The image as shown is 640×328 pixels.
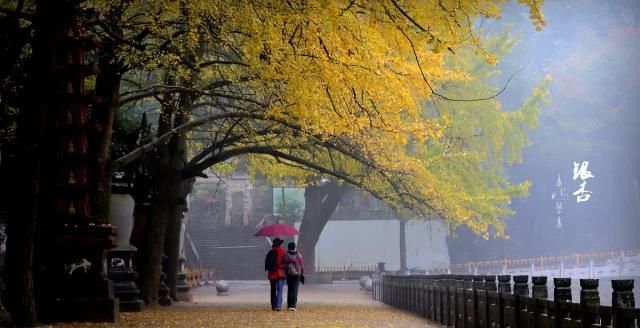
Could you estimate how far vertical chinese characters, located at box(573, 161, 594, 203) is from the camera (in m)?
56.6

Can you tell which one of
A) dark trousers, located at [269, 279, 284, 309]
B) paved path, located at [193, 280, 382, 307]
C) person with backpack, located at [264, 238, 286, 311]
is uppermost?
person with backpack, located at [264, 238, 286, 311]

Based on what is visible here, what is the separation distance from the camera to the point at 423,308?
2166 centimetres

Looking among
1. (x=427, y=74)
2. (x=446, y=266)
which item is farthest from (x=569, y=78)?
(x=427, y=74)

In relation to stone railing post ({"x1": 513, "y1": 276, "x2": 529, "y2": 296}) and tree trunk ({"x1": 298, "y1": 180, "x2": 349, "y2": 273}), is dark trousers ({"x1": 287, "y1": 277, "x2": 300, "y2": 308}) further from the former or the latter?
tree trunk ({"x1": 298, "y1": 180, "x2": 349, "y2": 273})

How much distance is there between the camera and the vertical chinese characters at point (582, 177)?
56.6 meters

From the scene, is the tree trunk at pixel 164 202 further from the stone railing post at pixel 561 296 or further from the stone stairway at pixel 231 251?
the stone stairway at pixel 231 251

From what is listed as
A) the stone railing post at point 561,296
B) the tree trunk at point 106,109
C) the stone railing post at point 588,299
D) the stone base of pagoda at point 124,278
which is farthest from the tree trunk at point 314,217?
the stone railing post at point 588,299

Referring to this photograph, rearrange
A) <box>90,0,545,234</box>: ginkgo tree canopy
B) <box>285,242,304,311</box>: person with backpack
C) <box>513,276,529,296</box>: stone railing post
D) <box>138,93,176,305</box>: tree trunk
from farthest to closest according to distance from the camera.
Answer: <box>138,93,176,305</box>: tree trunk < <box>285,242,304,311</box>: person with backpack < <box>90,0,545,234</box>: ginkgo tree canopy < <box>513,276,529,296</box>: stone railing post

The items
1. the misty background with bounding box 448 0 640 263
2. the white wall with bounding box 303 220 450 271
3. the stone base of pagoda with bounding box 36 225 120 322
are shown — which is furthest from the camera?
the white wall with bounding box 303 220 450 271

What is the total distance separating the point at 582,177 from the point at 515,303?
46.6 metres

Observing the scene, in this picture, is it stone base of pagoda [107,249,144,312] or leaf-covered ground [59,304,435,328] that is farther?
stone base of pagoda [107,249,144,312]

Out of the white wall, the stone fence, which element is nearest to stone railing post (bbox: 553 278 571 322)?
the stone fence

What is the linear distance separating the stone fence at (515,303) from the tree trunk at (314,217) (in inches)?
934

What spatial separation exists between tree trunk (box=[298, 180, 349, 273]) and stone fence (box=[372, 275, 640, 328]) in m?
23.7
